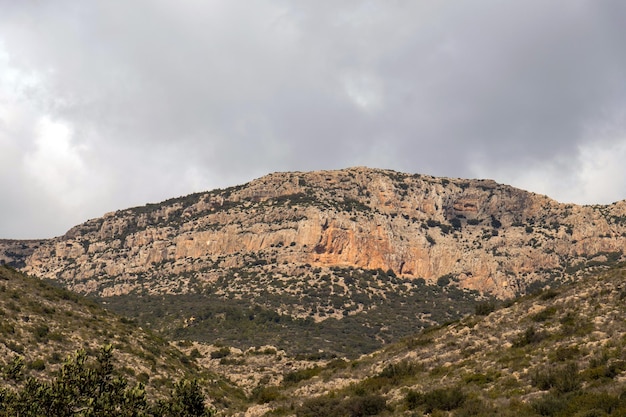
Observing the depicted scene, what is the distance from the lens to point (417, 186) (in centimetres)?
19788

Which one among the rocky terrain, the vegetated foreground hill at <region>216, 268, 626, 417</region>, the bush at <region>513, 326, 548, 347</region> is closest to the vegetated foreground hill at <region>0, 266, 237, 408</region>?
the rocky terrain

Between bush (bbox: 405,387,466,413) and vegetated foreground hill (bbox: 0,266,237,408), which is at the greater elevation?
vegetated foreground hill (bbox: 0,266,237,408)

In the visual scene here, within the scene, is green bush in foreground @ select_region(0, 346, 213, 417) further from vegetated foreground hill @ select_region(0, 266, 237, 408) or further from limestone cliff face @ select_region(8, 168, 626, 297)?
limestone cliff face @ select_region(8, 168, 626, 297)

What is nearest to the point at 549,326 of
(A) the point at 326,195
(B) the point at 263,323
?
(B) the point at 263,323

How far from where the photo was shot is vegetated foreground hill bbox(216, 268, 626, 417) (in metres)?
26.3

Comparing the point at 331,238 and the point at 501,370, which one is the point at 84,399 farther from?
the point at 331,238

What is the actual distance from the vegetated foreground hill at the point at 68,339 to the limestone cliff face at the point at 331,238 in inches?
3182

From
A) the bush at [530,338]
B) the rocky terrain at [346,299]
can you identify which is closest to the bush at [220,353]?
the rocky terrain at [346,299]

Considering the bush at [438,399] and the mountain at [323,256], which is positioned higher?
the mountain at [323,256]

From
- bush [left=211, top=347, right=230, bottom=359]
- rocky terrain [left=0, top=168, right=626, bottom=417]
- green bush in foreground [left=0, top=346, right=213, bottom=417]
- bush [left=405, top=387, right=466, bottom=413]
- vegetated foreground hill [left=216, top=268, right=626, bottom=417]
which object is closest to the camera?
green bush in foreground [left=0, top=346, right=213, bottom=417]

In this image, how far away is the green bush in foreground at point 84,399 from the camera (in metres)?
21.6

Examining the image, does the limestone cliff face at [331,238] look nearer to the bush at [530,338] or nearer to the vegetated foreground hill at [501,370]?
the vegetated foreground hill at [501,370]

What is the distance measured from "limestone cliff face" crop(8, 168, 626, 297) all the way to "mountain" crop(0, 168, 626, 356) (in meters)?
0.43

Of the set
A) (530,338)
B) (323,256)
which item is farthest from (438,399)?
(323,256)
